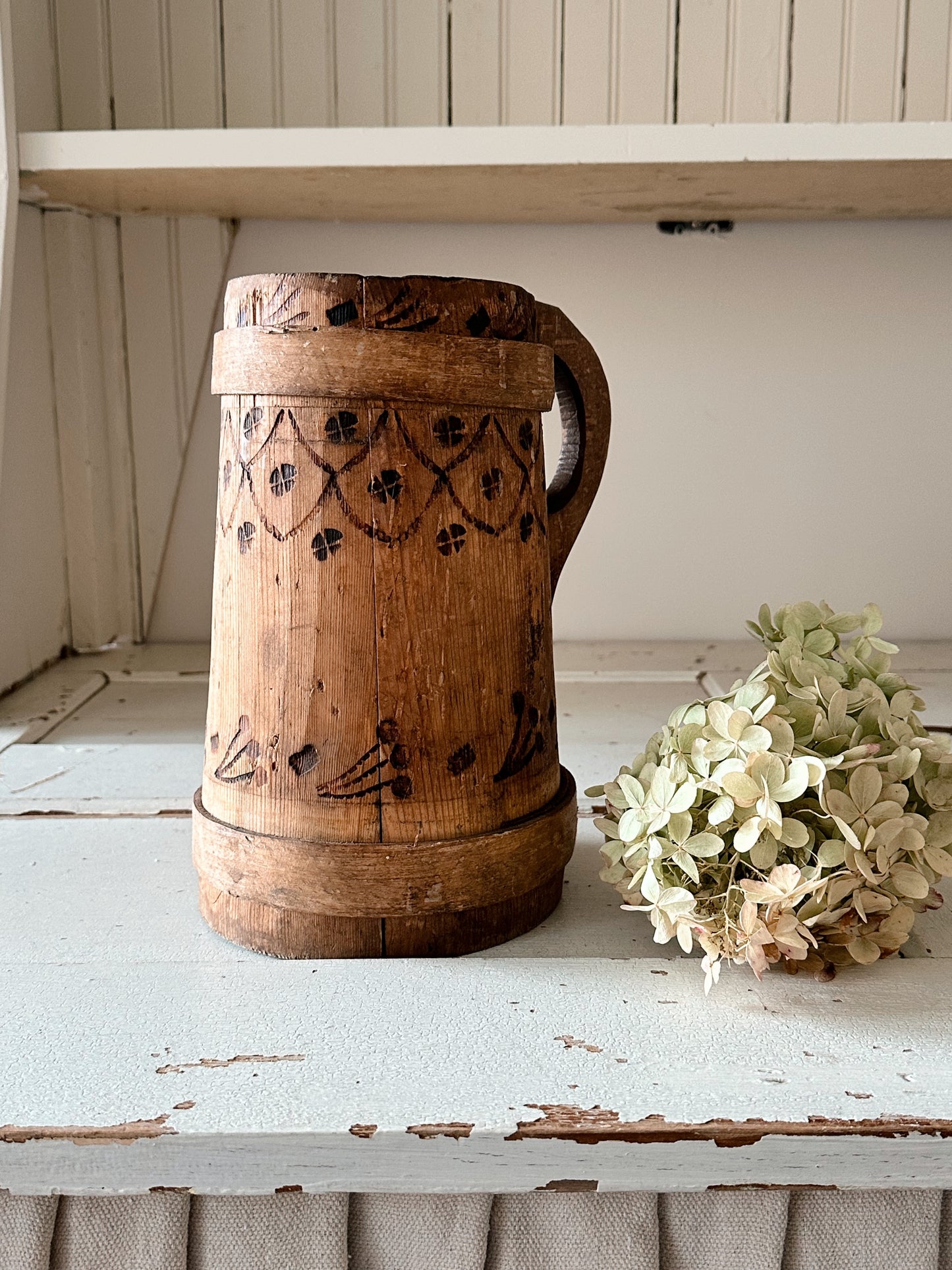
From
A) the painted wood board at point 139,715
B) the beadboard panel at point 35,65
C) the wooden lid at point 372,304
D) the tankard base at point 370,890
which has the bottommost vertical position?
the painted wood board at point 139,715

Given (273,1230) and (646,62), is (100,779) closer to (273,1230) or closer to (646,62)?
(273,1230)

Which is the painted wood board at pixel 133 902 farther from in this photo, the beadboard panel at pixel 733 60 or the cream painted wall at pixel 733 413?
the beadboard panel at pixel 733 60

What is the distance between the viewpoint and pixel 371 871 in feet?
1.74

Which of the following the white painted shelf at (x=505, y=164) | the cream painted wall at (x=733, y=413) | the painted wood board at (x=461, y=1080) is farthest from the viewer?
the cream painted wall at (x=733, y=413)

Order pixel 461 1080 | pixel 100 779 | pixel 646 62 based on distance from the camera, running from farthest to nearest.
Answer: pixel 646 62 < pixel 100 779 < pixel 461 1080

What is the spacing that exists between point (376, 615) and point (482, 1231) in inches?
10.6

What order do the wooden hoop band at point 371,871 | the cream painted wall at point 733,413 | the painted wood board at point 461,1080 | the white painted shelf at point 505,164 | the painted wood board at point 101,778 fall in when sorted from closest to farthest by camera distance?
the painted wood board at point 461,1080
the wooden hoop band at point 371,871
the painted wood board at point 101,778
the white painted shelf at point 505,164
the cream painted wall at point 733,413

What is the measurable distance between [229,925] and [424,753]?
0.15 m

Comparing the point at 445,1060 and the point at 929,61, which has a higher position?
the point at 929,61

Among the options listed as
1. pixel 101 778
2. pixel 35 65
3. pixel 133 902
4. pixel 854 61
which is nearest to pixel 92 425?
pixel 35 65

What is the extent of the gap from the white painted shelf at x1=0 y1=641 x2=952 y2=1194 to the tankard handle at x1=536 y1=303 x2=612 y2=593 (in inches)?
8.4

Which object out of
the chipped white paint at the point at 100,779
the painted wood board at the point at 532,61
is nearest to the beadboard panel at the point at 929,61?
the painted wood board at the point at 532,61

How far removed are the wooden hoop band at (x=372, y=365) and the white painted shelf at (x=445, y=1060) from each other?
280mm

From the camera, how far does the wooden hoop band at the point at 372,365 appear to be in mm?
498
